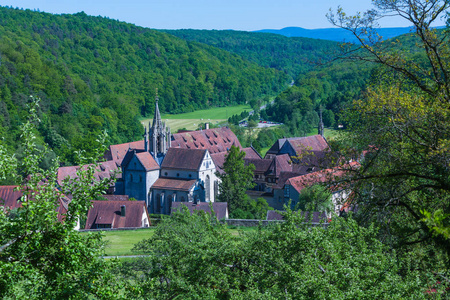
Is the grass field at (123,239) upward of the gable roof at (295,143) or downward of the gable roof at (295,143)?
downward

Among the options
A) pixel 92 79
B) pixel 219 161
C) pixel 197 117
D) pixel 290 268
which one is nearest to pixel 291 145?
pixel 219 161

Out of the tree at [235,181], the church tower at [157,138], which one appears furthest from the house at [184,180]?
the tree at [235,181]

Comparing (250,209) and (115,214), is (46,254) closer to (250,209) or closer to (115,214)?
(115,214)

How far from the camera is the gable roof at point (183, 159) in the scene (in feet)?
195

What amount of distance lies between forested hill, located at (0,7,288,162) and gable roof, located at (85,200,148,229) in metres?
37.5

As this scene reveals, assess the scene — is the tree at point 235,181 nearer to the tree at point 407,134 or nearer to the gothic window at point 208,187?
the gothic window at point 208,187

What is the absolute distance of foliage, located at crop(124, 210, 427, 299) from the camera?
1095cm

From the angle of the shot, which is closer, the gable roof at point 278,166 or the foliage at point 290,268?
the foliage at point 290,268

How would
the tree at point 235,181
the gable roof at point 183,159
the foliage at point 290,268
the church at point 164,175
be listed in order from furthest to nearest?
the gable roof at point 183,159 < the church at point 164,175 < the tree at point 235,181 < the foliage at point 290,268

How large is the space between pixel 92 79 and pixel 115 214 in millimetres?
96340

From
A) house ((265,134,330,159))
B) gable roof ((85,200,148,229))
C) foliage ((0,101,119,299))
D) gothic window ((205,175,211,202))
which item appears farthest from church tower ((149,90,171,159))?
foliage ((0,101,119,299))

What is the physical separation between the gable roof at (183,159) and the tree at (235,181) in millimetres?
3306

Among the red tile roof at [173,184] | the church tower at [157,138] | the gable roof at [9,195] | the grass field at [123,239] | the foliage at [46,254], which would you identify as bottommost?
the grass field at [123,239]

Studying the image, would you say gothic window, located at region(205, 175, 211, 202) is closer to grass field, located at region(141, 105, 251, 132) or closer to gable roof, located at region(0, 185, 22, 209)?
gable roof, located at region(0, 185, 22, 209)
